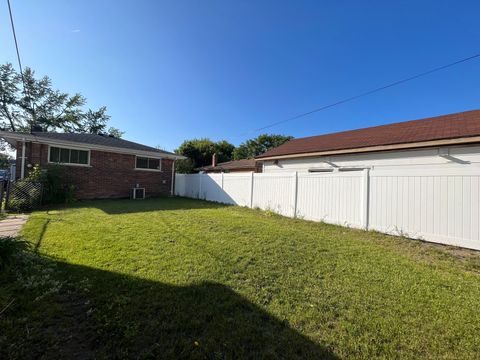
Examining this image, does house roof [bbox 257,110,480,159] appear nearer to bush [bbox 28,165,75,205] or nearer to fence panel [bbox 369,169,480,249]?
fence panel [bbox 369,169,480,249]

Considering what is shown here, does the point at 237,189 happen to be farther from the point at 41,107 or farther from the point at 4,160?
the point at 4,160

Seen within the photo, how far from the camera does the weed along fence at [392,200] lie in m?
4.87

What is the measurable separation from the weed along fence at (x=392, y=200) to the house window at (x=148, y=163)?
894 centimetres

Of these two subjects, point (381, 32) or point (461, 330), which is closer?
point (461, 330)

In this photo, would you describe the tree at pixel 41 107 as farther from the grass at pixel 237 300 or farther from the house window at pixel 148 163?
the grass at pixel 237 300

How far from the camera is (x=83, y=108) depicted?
31.6 meters

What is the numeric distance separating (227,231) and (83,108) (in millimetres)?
34880

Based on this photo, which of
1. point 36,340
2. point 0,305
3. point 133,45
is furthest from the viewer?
point 133,45

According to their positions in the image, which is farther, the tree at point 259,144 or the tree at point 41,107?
the tree at point 259,144

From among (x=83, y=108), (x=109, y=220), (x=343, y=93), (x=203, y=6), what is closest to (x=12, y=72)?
(x=83, y=108)

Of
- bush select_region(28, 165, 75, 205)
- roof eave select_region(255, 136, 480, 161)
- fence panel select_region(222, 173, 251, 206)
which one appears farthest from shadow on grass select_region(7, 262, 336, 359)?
bush select_region(28, 165, 75, 205)

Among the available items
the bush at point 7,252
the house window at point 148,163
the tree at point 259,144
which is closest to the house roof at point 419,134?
the house window at point 148,163

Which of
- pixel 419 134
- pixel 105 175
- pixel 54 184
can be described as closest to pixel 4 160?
pixel 105 175

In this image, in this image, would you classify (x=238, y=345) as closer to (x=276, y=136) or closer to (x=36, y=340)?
(x=36, y=340)
